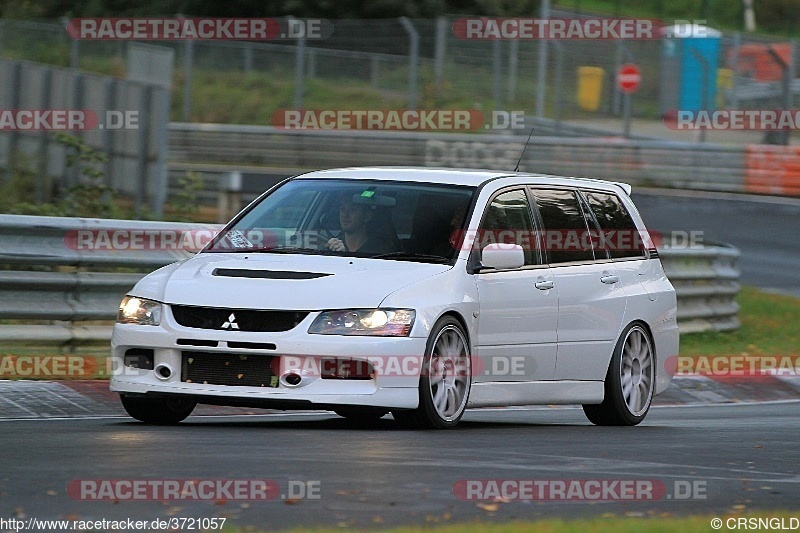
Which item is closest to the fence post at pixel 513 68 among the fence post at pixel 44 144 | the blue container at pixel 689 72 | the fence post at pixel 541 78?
the fence post at pixel 541 78

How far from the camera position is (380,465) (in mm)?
7961

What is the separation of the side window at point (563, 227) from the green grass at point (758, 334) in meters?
5.48

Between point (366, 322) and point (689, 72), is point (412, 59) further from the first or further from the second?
point (366, 322)

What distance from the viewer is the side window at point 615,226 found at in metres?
12.2

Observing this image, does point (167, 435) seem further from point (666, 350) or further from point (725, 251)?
point (725, 251)

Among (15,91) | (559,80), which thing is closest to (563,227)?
(15,91)

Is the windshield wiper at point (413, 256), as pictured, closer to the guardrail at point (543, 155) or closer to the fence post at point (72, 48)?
the fence post at point (72, 48)

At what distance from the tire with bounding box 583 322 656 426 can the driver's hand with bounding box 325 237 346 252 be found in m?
2.32

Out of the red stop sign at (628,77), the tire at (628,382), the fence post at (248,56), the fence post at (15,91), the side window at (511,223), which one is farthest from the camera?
the fence post at (248,56)

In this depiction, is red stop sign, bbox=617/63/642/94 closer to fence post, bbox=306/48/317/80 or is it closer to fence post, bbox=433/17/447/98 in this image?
fence post, bbox=433/17/447/98

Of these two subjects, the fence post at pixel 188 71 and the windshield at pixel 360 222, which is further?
the fence post at pixel 188 71

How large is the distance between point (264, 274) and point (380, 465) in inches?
84.9

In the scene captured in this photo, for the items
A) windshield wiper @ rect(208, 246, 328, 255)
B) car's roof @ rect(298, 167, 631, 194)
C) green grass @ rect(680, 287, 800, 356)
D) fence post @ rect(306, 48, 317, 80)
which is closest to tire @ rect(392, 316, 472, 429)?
windshield wiper @ rect(208, 246, 328, 255)

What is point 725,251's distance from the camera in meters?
19.2
